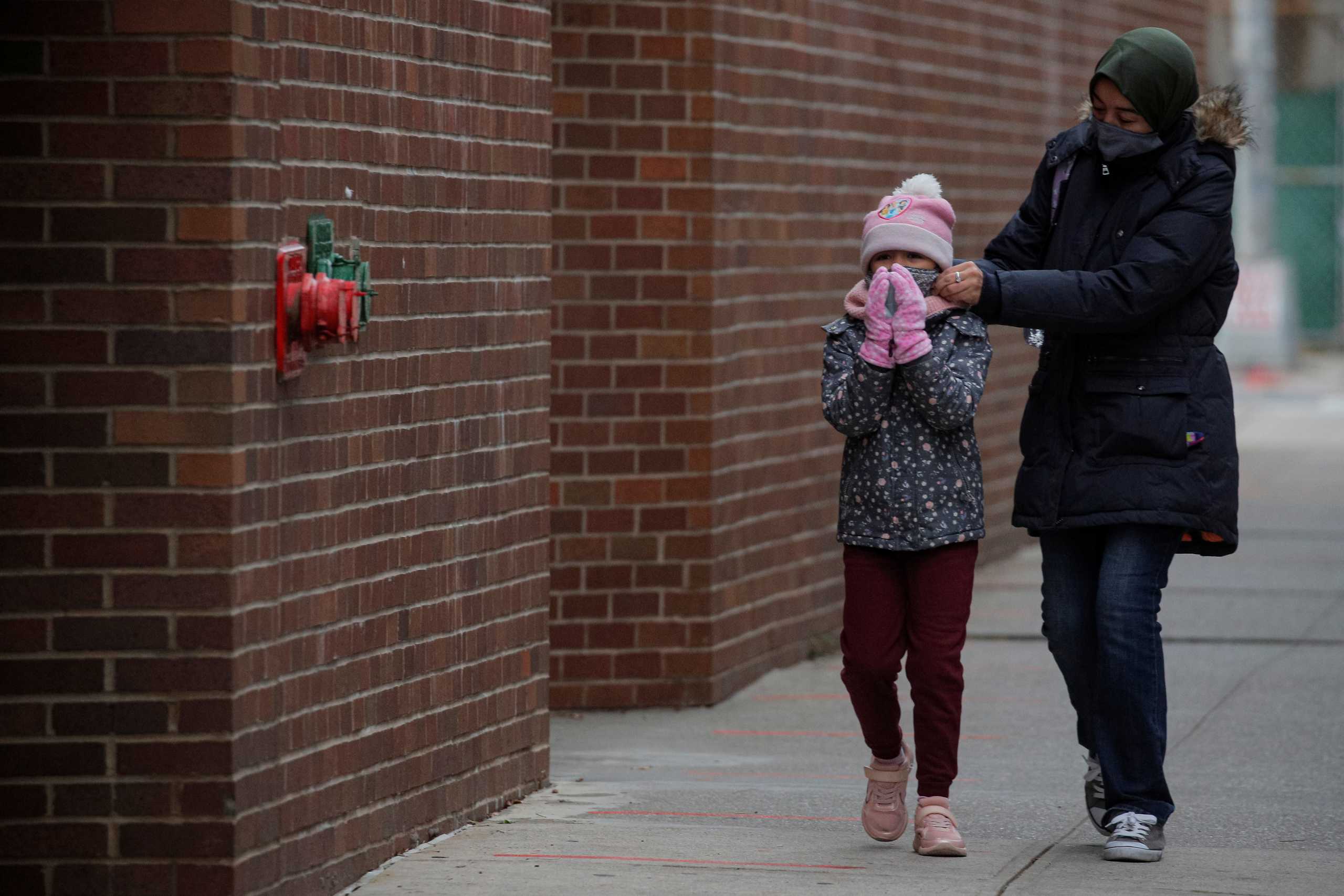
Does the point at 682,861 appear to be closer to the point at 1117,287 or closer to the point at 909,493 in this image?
the point at 909,493

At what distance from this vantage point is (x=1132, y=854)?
551 cm

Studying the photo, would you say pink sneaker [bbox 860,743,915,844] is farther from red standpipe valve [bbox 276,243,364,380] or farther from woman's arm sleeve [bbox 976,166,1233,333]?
red standpipe valve [bbox 276,243,364,380]

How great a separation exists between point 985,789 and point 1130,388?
1.64 meters

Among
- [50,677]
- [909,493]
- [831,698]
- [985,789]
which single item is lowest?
[831,698]

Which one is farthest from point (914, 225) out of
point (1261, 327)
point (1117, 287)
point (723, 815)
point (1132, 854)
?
point (1261, 327)

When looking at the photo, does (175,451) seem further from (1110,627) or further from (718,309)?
(718,309)

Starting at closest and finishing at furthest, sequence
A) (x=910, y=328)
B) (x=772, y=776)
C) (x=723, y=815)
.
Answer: (x=910, y=328) → (x=723, y=815) → (x=772, y=776)

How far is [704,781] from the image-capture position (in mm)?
6812

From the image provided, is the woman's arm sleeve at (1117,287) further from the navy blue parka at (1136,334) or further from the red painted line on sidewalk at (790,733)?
the red painted line on sidewalk at (790,733)

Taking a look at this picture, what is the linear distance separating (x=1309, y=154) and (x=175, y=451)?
2875 centimetres

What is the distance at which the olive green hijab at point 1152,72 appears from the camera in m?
5.42

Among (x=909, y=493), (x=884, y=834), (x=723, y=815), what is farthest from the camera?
(x=723, y=815)

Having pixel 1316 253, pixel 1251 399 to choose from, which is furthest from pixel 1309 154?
pixel 1251 399

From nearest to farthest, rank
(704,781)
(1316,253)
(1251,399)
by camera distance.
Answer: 1. (704,781)
2. (1251,399)
3. (1316,253)
